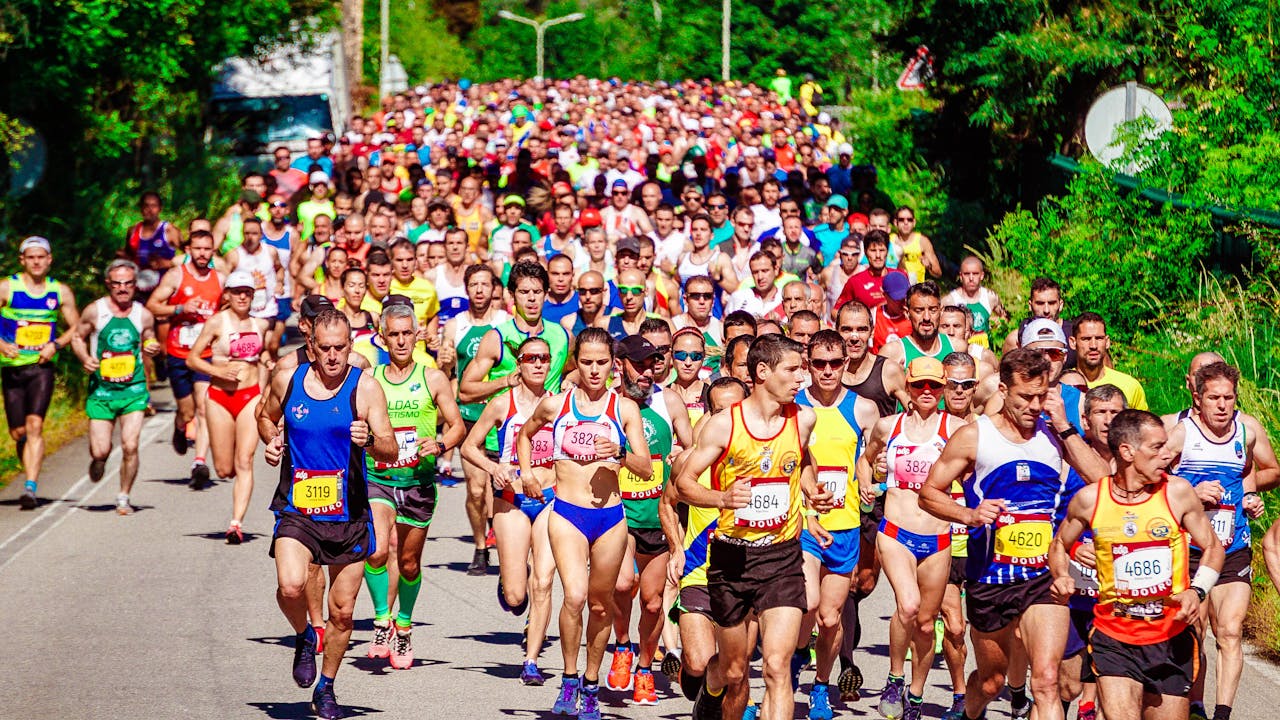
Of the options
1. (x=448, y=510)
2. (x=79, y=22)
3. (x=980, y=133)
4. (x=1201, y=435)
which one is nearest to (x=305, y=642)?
(x=1201, y=435)

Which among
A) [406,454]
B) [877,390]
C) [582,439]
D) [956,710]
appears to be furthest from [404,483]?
[956,710]

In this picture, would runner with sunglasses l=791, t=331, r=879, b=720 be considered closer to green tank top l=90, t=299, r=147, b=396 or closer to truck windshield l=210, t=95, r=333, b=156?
green tank top l=90, t=299, r=147, b=396

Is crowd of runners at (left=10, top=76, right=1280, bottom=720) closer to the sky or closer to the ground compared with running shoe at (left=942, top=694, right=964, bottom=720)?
closer to the sky

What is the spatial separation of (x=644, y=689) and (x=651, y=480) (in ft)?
3.53

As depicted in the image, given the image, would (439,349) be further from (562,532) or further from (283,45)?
(283,45)

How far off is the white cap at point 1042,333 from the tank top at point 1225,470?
1.87m

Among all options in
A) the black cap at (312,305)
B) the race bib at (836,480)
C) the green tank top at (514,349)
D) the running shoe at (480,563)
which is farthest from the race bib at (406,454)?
the running shoe at (480,563)

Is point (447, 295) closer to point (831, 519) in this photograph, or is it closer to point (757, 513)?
point (831, 519)

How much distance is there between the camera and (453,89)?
154 ft

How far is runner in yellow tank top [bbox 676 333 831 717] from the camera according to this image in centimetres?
852

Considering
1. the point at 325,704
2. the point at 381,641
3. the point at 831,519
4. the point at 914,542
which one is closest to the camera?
the point at 325,704

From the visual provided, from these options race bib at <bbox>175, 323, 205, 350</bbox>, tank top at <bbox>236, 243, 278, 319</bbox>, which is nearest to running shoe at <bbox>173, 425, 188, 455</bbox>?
race bib at <bbox>175, 323, 205, 350</bbox>

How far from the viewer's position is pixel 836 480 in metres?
9.73

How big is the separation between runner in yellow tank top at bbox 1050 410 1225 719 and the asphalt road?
2037 millimetres
